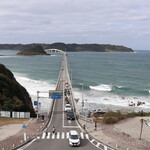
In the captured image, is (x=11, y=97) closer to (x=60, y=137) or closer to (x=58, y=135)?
(x=58, y=135)

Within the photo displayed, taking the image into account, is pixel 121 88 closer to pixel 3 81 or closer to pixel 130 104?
pixel 130 104

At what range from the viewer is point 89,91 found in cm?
7406

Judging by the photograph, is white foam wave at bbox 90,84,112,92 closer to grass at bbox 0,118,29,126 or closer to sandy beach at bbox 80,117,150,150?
sandy beach at bbox 80,117,150,150

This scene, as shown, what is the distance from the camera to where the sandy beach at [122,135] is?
2686cm

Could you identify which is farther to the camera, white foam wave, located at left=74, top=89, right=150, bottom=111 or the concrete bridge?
white foam wave, located at left=74, top=89, right=150, bottom=111

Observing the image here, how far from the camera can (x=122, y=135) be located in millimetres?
30328

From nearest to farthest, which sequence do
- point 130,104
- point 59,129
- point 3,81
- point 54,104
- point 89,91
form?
Answer: point 59,129
point 3,81
point 54,104
point 130,104
point 89,91

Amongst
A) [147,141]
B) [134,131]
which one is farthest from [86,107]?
[147,141]

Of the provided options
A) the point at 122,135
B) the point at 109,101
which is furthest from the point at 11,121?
the point at 109,101

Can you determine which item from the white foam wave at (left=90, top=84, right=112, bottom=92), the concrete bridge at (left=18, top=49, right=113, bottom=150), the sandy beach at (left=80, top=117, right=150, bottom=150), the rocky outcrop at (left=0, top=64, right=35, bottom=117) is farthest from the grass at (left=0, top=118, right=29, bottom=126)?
the white foam wave at (left=90, top=84, right=112, bottom=92)

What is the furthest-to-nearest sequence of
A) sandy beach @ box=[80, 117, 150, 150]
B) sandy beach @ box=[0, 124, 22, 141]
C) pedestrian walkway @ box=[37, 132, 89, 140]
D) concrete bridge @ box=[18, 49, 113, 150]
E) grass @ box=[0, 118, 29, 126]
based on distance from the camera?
grass @ box=[0, 118, 29, 126] < sandy beach @ box=[0, 124, 22, 141] < pedestrian walkway @ box=[37, 132, 89, 140] < sandy beach @ box=[80, 117, 150, 150] < concrete bridge @ box=[18, 49, 113, 150]

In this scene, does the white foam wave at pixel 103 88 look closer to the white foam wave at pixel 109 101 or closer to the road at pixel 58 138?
the white foam wave at pixel 109 101

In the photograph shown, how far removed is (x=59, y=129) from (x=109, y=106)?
2735cm

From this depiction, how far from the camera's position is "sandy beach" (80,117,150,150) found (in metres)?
26.9
